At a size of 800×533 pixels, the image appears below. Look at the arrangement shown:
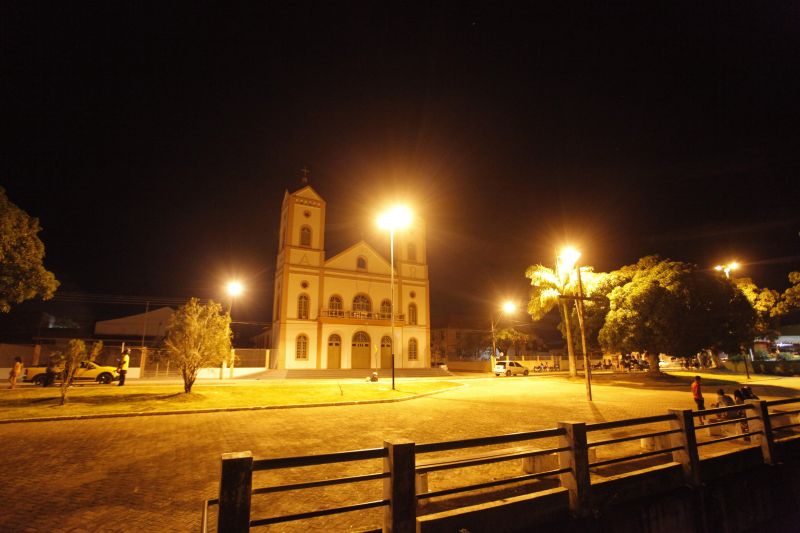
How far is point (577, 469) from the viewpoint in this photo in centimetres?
543

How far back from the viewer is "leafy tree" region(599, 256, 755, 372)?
26.5 m

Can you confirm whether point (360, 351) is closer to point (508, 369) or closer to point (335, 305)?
point (335, 305)

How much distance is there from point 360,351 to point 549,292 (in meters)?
18.4

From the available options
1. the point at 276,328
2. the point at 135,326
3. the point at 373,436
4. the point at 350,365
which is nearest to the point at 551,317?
the point at 350,365

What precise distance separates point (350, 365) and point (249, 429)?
26.9 m

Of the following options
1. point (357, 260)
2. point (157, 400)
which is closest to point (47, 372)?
point (157, 400)

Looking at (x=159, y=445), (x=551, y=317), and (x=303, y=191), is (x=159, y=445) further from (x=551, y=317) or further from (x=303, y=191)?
(x=551, y=317)

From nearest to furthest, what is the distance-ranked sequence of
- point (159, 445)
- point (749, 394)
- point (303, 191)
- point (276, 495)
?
1. point (276, 495)
2. point (159, 445)
3. point (749, 394)
4. point (303, 191)

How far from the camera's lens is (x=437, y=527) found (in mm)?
4402

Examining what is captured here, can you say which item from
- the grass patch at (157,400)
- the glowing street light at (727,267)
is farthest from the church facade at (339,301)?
the glowing street light at (727,267)

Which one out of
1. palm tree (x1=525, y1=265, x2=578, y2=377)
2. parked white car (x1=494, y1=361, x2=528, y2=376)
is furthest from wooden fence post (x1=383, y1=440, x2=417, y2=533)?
parked white car (x1=494, y1=361, x2=528, y2=376)

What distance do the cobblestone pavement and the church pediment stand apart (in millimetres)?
25094

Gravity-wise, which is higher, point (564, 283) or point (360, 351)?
point (564, 283)

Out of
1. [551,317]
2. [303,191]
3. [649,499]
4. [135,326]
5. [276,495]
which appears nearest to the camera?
[276,495]
